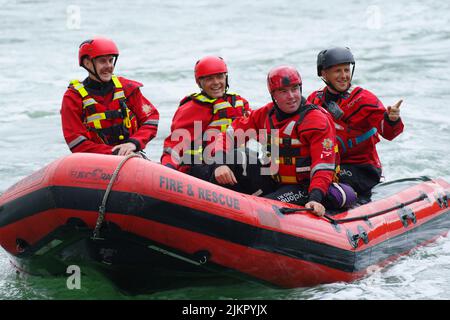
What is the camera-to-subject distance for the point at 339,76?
220 inches

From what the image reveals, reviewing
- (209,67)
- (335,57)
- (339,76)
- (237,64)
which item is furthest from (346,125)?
(237,64)

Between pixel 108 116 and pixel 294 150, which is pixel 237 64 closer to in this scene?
pixel 108 116

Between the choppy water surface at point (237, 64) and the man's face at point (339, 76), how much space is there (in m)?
1.31

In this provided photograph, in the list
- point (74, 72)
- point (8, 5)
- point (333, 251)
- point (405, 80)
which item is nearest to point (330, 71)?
point (333, 251)

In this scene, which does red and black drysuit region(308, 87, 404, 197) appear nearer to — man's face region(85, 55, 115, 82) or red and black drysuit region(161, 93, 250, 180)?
A: red and black drysuit region(161, 93, 250, 180)

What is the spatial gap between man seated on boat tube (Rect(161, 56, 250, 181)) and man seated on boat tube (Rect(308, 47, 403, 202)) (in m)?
0.69

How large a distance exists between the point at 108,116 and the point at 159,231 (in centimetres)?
140

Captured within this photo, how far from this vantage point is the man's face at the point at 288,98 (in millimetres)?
5000

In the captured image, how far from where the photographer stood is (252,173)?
5.30 metres

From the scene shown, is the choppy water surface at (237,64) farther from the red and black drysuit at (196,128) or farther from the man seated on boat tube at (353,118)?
the red and black drysuit at (196,128)

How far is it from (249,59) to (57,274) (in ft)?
34.0

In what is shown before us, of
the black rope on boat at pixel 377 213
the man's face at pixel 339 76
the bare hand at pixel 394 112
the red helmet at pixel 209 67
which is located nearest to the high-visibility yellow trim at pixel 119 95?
the red helmet at pixel 209 67
